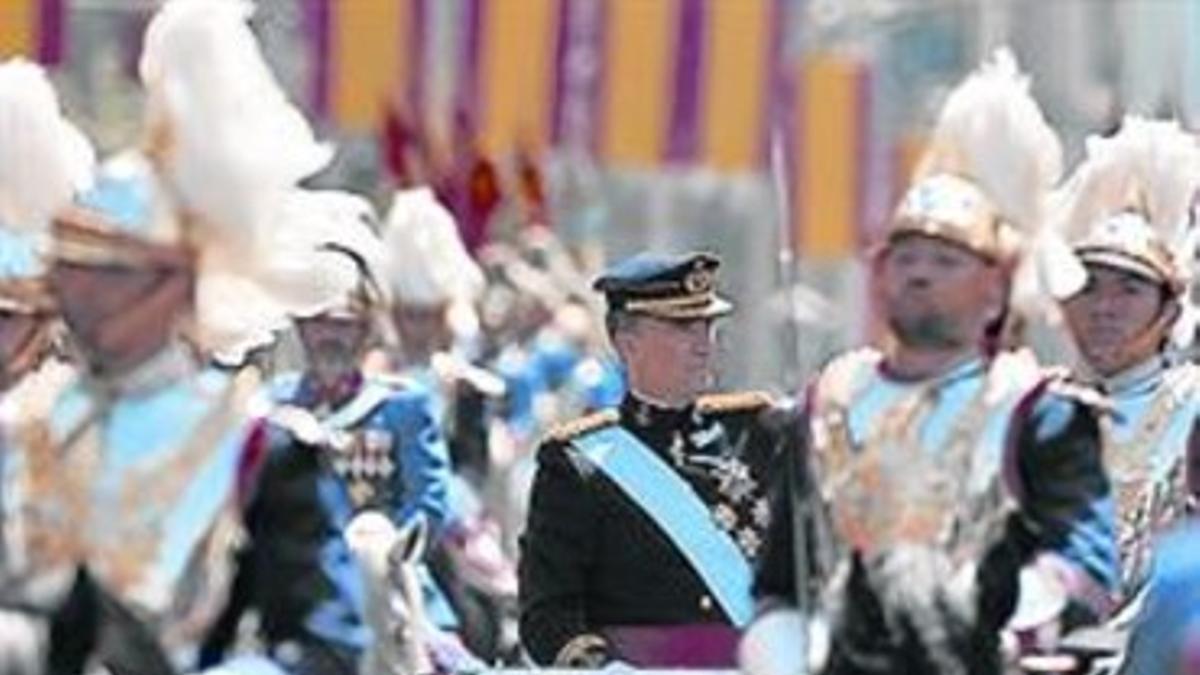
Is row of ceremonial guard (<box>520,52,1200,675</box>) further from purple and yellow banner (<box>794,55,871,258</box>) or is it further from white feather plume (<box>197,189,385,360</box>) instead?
white feather plume (<box>197,189,385,360</box>)

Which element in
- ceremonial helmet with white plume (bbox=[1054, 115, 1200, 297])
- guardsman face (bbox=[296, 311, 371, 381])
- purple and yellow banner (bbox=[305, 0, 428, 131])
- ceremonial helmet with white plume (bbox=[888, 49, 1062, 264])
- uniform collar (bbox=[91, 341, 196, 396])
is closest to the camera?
uniform collar (bbox=[91, 341, 196, 396])

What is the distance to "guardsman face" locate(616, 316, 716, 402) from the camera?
33.4 feet

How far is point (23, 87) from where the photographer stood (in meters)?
7.50

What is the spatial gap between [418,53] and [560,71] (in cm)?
72

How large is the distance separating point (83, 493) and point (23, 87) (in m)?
0.85

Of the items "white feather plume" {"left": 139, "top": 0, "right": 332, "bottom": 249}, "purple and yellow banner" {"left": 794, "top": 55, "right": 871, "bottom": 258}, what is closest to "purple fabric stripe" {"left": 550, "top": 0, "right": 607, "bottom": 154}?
"purple and yellow banner" {"left": 794, "top": 55, "right": 871, "bottom": 258}

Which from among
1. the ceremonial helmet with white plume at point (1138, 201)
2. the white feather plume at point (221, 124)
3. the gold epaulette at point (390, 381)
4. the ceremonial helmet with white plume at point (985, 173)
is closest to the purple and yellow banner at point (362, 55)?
the gold epaulette at point (390, 381)

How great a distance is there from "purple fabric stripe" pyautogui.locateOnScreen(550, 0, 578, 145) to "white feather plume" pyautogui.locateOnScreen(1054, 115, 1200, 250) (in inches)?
410

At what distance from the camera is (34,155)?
292 inches

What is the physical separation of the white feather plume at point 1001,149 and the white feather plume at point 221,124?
119cm

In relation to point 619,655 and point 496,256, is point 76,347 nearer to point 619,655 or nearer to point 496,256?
point 619,655

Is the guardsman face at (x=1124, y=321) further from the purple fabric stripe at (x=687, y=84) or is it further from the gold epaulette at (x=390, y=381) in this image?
the purple fabric stripe at (x=687, y=84)

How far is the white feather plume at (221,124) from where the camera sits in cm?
690

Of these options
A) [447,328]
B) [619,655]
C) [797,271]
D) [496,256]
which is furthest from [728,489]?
[496,256]
